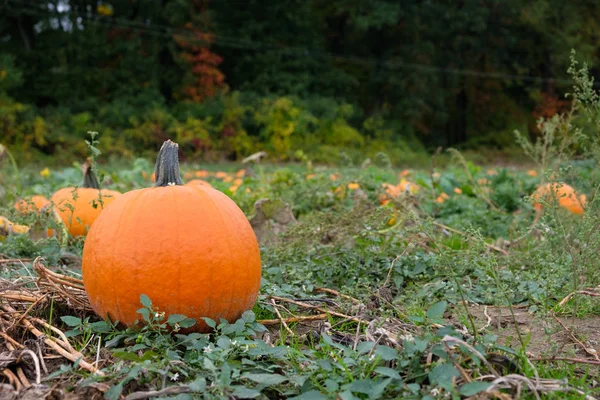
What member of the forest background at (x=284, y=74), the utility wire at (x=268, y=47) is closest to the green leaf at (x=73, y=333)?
the forest background at (x=284, y=74)

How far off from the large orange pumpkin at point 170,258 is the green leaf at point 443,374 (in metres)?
0.84

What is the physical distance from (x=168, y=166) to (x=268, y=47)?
1943 centimetres

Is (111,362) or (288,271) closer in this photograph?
(111,362)

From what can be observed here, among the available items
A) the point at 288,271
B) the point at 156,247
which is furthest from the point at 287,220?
the point at 156,247

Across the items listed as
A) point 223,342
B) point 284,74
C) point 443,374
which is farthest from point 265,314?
point 284,74

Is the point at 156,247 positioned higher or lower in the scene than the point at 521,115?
higher

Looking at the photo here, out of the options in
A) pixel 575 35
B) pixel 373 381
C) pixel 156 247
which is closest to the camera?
pixel 373 381

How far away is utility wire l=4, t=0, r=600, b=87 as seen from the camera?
63.0ft

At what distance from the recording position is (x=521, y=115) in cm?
2375

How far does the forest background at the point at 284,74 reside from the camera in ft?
60.5

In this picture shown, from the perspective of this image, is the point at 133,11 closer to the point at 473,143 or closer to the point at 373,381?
the point at 473,143

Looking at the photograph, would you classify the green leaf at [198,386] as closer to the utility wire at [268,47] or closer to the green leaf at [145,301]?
the green leaf at [145,301]

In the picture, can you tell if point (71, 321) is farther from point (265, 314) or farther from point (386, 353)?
point (386, 353)

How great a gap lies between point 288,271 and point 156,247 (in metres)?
1.05
